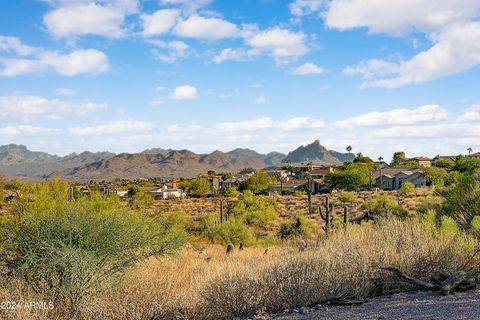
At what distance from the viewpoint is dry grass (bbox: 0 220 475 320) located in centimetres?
843

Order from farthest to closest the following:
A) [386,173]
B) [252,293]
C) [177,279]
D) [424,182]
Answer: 1. [386,173]
2. [424,182]
3. [177,279]
4. [252,293]

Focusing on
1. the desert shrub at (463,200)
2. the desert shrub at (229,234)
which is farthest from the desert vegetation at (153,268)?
the desert shrub at (229,234)

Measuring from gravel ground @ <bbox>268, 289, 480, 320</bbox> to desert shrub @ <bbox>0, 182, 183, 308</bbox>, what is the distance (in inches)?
137

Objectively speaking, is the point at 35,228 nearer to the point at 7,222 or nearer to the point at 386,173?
the point at 7,222

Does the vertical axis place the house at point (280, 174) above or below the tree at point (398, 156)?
below

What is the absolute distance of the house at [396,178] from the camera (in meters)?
90.9

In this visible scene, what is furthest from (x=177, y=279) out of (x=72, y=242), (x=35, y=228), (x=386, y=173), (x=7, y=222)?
(x=386, y=173)

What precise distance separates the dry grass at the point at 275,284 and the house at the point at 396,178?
79991mm

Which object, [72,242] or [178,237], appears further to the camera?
[178,237]

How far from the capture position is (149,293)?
882 cm

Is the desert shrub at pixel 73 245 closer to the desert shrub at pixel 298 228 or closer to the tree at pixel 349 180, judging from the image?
the desert shrub at pixel 298 228

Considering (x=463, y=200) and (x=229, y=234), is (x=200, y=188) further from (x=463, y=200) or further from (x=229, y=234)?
(x=463, y=200)

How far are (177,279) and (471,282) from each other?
560cm

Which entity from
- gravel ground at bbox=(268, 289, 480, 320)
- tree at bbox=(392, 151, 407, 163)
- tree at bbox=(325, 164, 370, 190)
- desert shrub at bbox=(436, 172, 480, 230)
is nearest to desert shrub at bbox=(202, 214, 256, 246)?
desert shrub at bbox=(436, 172, 480, 230)
